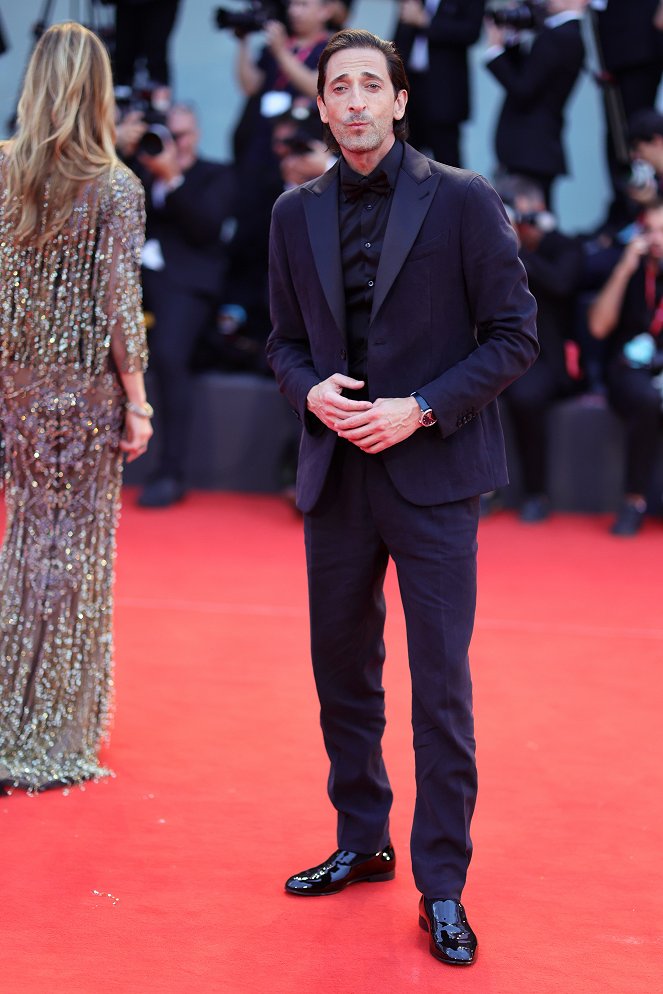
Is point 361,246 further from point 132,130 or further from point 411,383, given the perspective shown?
point 132,130

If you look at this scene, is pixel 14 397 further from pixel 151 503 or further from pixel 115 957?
pixel 151 503

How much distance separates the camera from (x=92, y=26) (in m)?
7.28

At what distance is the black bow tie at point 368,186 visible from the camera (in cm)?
241

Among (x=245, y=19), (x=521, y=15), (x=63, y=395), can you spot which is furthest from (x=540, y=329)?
(x=63, y=395)

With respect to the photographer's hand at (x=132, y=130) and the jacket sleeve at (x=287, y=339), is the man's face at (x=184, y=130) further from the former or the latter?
the jacket sleeve at (x=287, y=339)

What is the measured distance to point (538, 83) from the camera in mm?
6457

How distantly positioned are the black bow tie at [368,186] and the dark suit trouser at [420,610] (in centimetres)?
44

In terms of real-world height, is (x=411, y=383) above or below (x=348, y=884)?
above

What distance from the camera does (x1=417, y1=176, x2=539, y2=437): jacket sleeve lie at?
2344mm

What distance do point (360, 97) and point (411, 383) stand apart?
490 mm

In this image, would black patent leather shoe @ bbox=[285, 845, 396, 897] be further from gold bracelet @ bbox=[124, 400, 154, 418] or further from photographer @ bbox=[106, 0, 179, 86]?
photographer @ bbox=[106, 0, 179, 86]

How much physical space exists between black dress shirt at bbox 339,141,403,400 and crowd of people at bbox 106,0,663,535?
11.6 ft

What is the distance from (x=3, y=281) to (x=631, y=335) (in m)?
3.59

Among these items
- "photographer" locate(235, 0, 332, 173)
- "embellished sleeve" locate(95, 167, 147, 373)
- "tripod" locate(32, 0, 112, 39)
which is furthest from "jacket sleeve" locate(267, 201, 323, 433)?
"tripod" locate(32, 0, 112, 39)
